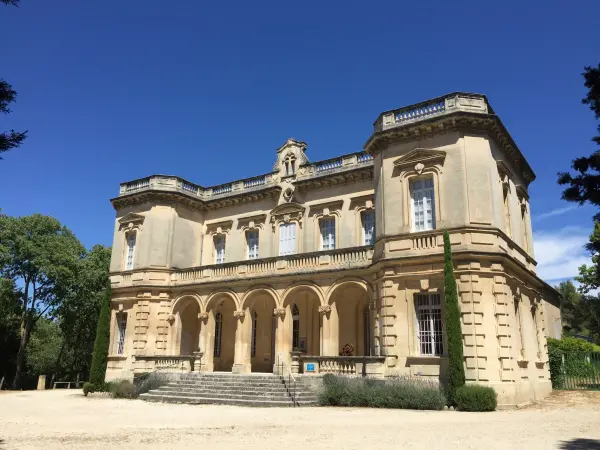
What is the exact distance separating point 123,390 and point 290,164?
13.1 metres

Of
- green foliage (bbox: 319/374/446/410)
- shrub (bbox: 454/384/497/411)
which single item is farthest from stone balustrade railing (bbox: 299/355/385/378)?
shrub (bbox: 454/384/497/411)

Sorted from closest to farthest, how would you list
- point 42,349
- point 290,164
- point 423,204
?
point 423,204, point 290,164, point 42,349

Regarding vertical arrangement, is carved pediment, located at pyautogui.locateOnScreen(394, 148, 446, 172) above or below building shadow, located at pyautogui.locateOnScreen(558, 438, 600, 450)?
above

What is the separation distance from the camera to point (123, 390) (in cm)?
2128

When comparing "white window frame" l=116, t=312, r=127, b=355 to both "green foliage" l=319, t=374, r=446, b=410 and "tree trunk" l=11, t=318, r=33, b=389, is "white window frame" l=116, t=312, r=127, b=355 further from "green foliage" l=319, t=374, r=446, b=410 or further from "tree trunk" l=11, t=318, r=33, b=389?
"green foliage" l=319, t=374, r=446, b=410

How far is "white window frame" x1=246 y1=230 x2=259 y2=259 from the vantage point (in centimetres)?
2661

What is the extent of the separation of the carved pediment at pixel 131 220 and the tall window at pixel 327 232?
31.9 feet

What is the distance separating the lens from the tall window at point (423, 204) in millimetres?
18484

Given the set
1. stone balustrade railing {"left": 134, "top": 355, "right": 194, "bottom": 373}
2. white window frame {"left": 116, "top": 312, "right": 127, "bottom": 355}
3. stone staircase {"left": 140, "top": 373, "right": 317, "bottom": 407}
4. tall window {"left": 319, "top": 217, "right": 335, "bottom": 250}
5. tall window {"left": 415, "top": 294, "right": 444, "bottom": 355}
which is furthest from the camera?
white window frame {"left": 116, "top": 312, "right": 127, "bottom": 355}

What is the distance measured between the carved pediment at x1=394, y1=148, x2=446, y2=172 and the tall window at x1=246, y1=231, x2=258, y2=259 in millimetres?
10102

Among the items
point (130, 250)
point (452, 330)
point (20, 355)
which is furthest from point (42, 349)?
point (452, 330)

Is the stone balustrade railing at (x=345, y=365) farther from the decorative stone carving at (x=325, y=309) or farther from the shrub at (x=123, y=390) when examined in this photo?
the shrub at (x=123, y=390)

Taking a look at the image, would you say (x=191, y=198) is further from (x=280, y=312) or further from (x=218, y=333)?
(x=280, y=312)

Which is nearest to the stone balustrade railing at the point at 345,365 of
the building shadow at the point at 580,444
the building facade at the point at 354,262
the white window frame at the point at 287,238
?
the building facade at the point at 354,262
